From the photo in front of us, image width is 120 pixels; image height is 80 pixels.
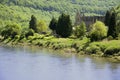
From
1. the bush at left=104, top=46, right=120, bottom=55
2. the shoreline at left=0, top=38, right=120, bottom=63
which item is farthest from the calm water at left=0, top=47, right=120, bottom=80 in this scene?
the bush at left=104, top=46, right=120, bottom=55

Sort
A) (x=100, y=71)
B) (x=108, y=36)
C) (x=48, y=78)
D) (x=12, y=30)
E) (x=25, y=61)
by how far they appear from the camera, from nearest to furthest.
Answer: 1. (x=48, y=78)
2. (x=100, y=71)
3. (x=25, y=61)
4. (x=108, y=36)
5. (x=12, y=30)

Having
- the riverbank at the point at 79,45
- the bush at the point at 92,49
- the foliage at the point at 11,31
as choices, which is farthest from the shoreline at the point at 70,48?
the foliage at the point at 11,31

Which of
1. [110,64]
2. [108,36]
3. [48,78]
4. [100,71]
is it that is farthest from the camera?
[108,36]

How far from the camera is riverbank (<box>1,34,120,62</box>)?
10642 centimetres

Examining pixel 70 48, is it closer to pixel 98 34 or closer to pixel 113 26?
pixel 98 34

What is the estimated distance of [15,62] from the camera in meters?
96.0

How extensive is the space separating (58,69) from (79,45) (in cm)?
4002

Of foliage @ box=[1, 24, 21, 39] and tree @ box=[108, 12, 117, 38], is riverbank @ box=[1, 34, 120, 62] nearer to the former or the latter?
tree @ box=[108, 12, 117, 38]

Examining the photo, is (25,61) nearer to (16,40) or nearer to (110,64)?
(110,64)

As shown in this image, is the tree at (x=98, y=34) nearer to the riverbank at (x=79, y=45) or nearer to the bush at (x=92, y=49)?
the riverbank at (x=79, y=45)

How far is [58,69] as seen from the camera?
8438 centimetres

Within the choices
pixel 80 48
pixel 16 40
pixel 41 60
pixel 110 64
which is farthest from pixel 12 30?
pixel 110 64

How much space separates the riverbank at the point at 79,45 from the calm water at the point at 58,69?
6627 millimetres

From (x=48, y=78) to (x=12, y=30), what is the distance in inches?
4123
